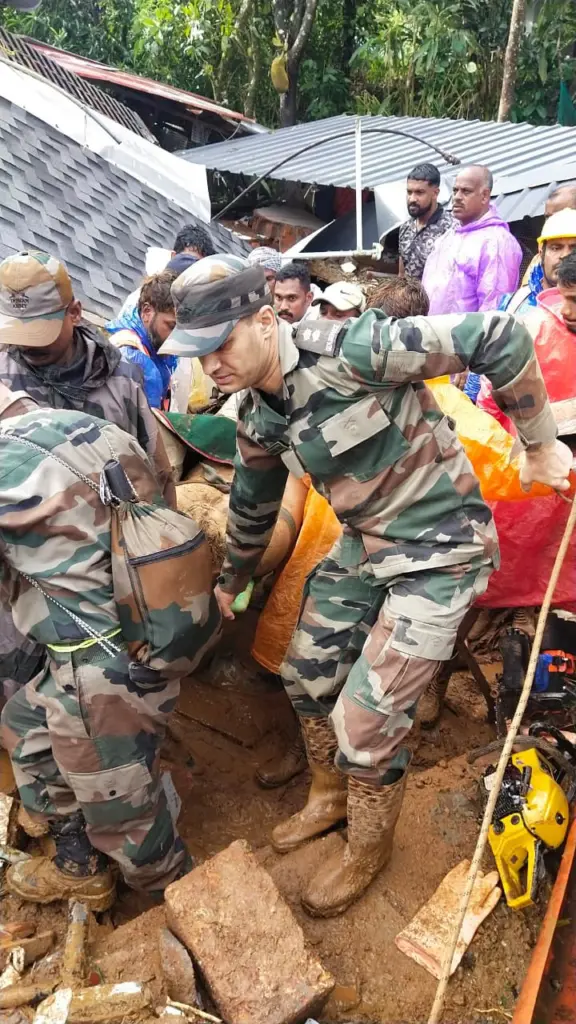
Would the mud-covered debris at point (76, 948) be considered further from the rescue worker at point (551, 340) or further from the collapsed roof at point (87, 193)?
the collapsed roof at point (87, 193)

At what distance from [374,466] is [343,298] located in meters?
1.49

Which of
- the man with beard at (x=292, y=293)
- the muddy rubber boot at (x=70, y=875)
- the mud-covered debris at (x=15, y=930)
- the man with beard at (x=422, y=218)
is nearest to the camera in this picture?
the mud-covered debris at (x=15, y=930)

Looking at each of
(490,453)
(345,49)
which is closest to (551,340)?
(490,453)

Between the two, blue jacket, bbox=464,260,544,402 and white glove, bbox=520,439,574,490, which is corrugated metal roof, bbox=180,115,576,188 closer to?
blue jacket, bbox=464,260,544,402

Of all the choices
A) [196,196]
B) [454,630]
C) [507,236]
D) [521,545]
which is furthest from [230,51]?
[454,630]

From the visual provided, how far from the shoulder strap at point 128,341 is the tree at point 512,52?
8205 millimetres

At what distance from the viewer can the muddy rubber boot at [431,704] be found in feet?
11.7

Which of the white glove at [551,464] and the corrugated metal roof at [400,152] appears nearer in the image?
the white glove at [551,464]

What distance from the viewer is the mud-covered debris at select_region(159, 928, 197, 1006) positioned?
208 cm

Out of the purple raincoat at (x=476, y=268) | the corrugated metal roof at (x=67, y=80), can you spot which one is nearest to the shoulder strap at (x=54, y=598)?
the purple raincoat at (x=476, y=268)

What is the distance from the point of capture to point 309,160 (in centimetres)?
956

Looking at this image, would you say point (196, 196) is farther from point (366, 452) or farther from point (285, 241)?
point (366, 452)

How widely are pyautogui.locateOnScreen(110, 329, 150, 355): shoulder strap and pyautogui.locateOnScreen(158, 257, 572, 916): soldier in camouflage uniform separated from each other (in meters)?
1.29

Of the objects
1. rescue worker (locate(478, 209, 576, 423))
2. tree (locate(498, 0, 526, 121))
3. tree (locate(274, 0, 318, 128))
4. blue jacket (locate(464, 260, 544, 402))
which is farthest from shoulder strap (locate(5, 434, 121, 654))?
tree (locate(274, 0, 318, 128))
